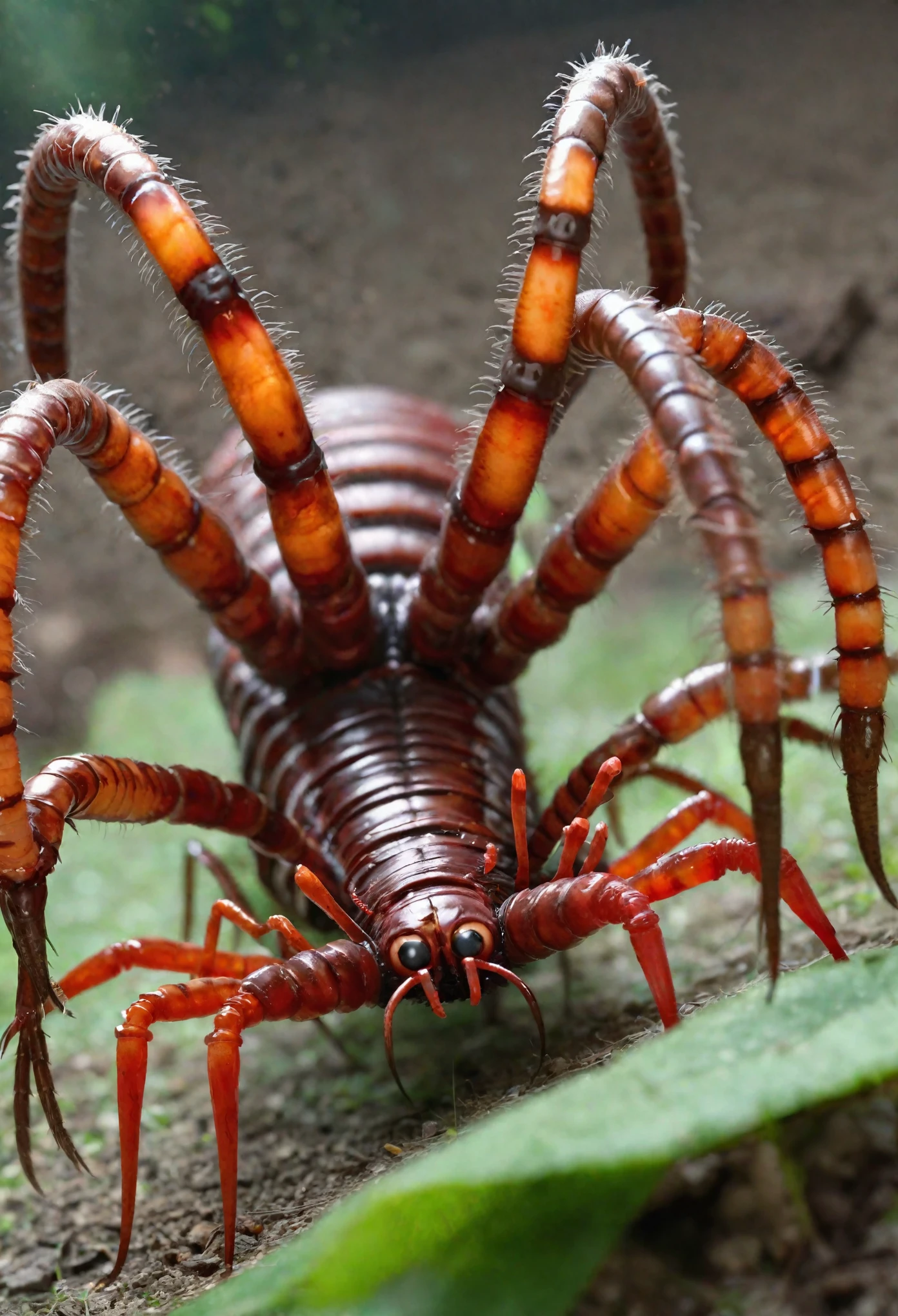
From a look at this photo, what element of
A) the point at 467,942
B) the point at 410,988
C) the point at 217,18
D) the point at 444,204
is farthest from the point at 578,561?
the point at 444,204

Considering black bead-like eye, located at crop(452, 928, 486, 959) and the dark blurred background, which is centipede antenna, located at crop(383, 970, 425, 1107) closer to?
black bead-like eye, located at crop(452, 928, 486, 959)

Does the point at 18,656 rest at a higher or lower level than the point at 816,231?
lower

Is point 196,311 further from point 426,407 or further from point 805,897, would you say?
point 426,407

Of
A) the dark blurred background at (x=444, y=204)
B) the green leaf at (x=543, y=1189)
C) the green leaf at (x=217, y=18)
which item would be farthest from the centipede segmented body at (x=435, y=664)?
the dark blurred background at (x=444, y=204)

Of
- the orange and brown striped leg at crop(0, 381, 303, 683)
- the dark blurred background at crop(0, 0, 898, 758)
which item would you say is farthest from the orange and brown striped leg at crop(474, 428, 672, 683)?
the dark blurred background at crop(0, 0, 898, 758)

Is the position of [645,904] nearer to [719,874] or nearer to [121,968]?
[719,874]

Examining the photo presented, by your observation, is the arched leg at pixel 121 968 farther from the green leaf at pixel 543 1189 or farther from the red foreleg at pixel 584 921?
the green leaf at pixel 543 1189

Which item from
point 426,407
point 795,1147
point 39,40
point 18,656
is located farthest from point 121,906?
point 795,1147
